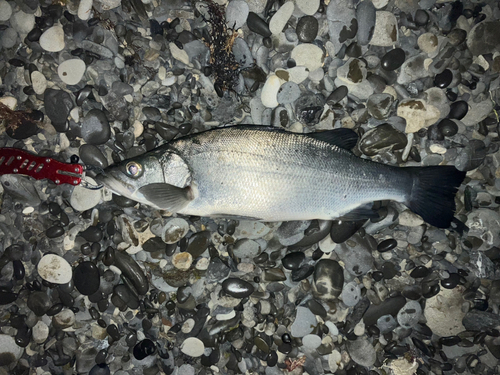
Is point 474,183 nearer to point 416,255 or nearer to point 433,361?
point 416,255

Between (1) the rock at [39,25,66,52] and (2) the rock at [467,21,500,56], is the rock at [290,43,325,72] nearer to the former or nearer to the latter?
(2) the rock at [467,21,500,56]

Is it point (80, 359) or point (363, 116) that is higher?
point (363, 116)

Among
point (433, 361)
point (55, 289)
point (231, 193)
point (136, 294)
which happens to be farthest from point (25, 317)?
point (433, 361)

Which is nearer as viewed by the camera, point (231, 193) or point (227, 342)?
point (231, 193)

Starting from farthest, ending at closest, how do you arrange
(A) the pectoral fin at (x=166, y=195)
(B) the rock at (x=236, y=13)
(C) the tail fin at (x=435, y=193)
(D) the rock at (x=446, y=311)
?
(D) the rock at (x=446, y=311), (B) the rock at (x=236, y=13), (C) the tail fin at (x=435, y=193), (A) the pectoral fin at (x=166, y=195)

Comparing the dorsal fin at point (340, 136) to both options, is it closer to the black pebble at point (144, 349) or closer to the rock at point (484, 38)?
the rock at point (484, 38)

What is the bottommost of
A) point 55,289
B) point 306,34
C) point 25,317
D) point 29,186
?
point 25,317

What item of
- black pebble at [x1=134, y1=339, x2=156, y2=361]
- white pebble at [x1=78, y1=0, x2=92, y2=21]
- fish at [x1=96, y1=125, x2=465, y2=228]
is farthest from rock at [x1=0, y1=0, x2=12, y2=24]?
black pebble at [x1=134, y1=339, x2=156, y2=361]

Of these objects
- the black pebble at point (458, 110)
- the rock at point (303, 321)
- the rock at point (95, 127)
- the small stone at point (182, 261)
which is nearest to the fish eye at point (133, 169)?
the rock at point (95, 127)
